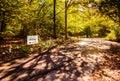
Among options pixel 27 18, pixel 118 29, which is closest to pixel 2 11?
pixel 27 18

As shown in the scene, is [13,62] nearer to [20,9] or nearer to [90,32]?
[20,9]

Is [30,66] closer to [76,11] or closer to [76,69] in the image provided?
[76,69]

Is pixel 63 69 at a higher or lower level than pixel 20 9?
lower

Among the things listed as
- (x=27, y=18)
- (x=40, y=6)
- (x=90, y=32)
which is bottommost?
(x=90, y=32)

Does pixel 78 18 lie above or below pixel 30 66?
above

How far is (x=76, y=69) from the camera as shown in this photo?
9922mm

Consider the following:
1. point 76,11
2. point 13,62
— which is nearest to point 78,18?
point 76,11

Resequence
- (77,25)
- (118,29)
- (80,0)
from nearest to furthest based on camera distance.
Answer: (80,0), (118,29), (77,25)

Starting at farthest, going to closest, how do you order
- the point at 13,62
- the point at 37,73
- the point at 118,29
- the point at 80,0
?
the point at 118,29 → the point at 80,0 → the point at 13,62 → the point at 37,73

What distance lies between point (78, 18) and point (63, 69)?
28144mm

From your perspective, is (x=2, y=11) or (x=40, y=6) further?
(x=40, y=6)

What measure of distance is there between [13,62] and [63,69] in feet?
10.5

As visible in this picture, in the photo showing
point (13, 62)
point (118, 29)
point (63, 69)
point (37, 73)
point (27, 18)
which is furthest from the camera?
point (118, 29)

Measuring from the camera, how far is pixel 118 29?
30547 mm
